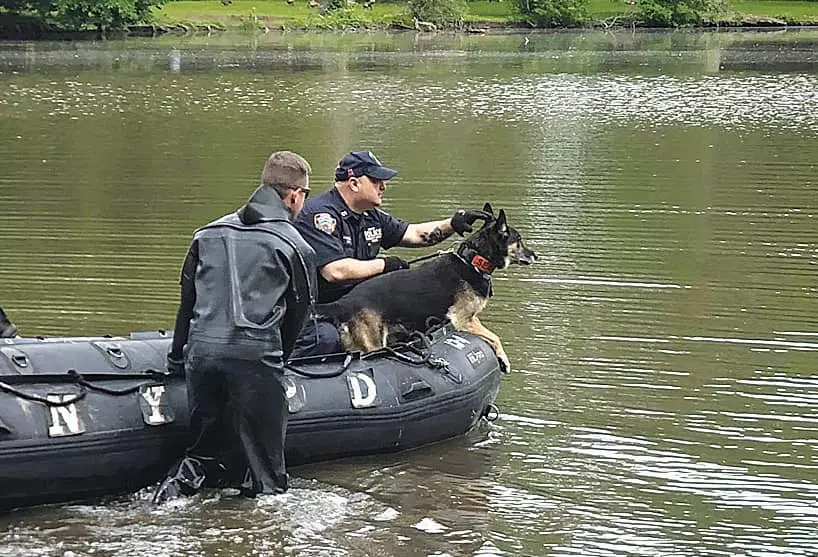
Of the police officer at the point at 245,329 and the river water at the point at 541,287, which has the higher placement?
the police officer at the point at 245,329

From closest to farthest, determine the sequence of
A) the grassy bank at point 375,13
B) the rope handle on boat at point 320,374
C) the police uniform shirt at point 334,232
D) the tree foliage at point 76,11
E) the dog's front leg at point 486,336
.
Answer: the rope handle on boat at point 320,374 → the police uniform shirt at point 334,232 → the dog's front leg at point 486,336 → the tree foliage at point 76,11 → the grassy bank at point 375,13

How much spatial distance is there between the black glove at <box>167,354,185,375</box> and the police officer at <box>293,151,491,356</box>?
1021 millimetres

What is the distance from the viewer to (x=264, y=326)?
6559 millimetres

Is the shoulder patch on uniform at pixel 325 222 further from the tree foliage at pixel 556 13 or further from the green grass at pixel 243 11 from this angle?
the tree foliage at pixel 556 13

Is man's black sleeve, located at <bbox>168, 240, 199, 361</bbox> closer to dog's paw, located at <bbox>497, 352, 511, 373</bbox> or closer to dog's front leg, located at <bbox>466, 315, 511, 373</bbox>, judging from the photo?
dog's front leg, located at <bbox>466, 315, 511, 373</bbox>

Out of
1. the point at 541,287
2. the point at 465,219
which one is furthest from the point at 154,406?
the point at 541,287

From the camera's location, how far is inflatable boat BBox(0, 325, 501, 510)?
21.5 ft

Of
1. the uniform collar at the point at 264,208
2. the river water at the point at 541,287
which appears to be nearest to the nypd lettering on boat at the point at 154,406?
the river water at the point at 541,287

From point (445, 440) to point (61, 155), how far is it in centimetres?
1492

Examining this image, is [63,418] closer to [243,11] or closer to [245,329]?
[245,329]

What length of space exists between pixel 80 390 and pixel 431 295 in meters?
2.44

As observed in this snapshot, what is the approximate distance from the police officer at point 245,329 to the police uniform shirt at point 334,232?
113cm

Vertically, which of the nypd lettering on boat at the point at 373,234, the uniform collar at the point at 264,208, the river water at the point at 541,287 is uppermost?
the uniform collar at the point at 264,208

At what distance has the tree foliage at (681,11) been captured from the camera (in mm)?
72875
